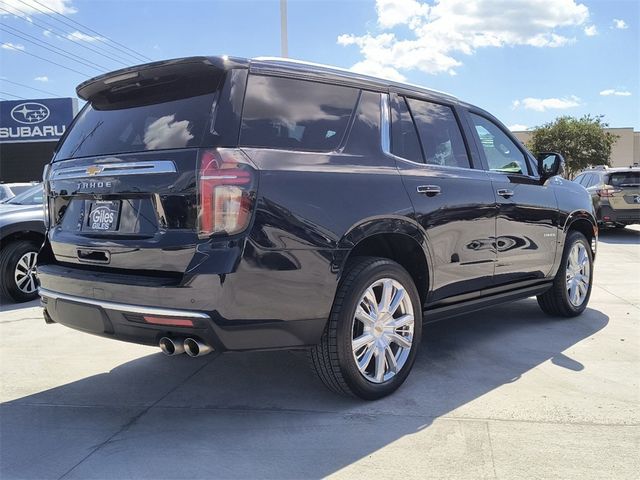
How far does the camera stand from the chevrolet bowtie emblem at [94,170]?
3.15 m

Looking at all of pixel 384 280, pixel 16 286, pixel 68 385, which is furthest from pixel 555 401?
pixel 16 286

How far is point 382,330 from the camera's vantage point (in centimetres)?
346

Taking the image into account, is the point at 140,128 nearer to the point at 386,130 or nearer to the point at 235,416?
the point at 386,130

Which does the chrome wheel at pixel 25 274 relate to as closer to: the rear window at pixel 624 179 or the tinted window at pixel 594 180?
the rear window at pixel 624 179

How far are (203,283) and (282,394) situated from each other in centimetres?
129

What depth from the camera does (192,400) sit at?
3564 millimetres

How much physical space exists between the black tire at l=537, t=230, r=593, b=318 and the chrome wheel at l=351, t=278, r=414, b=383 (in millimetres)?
2449

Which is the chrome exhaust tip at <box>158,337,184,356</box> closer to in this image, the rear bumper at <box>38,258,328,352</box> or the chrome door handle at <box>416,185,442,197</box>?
the rear bumper at <box>38,258,328,352</box>

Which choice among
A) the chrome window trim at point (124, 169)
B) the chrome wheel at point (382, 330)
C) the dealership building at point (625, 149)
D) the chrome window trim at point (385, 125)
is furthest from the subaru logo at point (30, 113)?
the dealership building at point (625, 149)

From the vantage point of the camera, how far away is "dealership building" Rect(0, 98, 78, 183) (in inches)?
1206

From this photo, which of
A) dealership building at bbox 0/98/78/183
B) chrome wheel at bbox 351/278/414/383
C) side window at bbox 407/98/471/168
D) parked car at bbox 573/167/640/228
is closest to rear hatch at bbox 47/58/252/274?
chrome wheel at bbox 351/278/414/383

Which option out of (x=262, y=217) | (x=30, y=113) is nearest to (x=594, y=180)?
(x=262, y=217)

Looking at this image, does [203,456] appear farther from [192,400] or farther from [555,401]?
[555,401]

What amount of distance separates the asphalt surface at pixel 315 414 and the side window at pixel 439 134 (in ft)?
5.07
